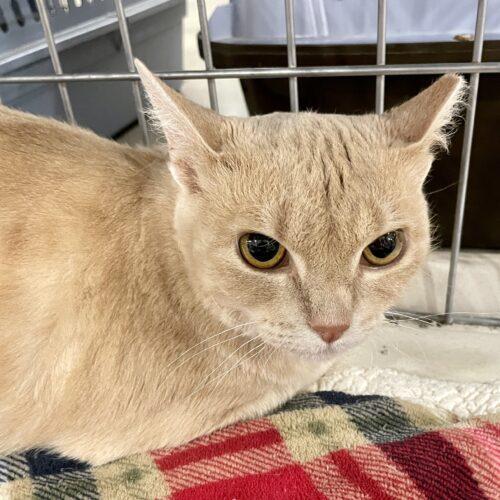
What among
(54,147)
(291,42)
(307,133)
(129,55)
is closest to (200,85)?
(129,55)

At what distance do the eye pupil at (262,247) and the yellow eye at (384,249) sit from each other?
130 millimetres

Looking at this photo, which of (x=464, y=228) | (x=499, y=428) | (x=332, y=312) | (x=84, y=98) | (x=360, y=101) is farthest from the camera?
(x=84, y=98)

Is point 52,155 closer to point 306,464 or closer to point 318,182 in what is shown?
point 318,182

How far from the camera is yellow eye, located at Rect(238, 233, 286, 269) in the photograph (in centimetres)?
79

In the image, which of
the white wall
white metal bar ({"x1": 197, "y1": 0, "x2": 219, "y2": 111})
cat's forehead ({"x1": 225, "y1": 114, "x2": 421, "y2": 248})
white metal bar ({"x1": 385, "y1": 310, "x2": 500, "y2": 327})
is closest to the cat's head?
cat's forehead ({"x1": 225, "y1": 114, "x2": 421, "y2": 248})

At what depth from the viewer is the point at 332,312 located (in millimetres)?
770

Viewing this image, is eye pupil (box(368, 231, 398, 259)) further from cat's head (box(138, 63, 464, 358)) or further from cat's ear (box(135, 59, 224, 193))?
cat's ear (box(135, 59, 224, 193))

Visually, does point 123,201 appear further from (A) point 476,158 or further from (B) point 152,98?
(A) point 476,158

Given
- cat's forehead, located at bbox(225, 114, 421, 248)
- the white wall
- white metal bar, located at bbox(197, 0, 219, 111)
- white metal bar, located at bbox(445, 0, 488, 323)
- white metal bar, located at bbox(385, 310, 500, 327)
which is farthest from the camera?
the white wall

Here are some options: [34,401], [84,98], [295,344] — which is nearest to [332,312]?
[295,344]

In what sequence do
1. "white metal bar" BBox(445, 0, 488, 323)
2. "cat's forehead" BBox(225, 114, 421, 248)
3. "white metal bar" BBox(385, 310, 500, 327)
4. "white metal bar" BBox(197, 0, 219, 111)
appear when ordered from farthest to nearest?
"white metal bar" BBox(385, 310, 500, 327), "white metal bar" BBox(197, 0, 219, 111), "white metal bar" BBox(445, 0, 488, 323), "cat's forehead" BBox(225, 114, 421, 248)

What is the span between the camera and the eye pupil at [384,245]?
0.81 metres

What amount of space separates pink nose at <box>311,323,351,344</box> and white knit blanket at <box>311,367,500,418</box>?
37 cm

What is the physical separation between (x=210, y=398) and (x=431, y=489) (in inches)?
14.3
